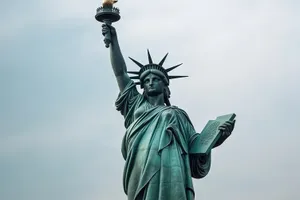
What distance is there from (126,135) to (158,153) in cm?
Result: 130

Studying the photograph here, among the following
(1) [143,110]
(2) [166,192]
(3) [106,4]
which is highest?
(3) [106,4]

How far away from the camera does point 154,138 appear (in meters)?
16.7

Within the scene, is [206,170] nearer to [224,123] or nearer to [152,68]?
[224,123]

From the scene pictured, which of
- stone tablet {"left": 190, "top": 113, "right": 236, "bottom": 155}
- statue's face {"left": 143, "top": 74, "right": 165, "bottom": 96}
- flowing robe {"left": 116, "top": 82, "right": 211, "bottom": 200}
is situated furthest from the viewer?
statue's face {"left": 143, "top": 74, "right": 165, "bottom": 96}

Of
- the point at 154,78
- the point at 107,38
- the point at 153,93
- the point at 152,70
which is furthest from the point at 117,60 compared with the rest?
the point at 153,93

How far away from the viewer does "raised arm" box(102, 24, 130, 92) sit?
1814cm

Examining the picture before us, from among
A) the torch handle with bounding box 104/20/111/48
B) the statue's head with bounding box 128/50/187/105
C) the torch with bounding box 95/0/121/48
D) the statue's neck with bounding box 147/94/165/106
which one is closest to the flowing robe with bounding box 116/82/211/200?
the statue's neck with bounding box 147/94/165/106

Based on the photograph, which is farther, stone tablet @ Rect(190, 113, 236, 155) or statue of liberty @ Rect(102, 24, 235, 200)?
stone tablet @ Rect(190, 113, 236, 155)

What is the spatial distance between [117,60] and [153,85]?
3.85 ft

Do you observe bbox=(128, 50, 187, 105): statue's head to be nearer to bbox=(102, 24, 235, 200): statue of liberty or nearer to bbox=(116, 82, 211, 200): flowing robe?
bbox=(102, 24, 235, 200): statue of liberty

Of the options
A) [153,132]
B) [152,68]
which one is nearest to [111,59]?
[152,68]

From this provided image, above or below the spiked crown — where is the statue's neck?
below

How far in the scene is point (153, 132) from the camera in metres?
16.9

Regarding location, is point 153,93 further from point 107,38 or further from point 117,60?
point 107,38
